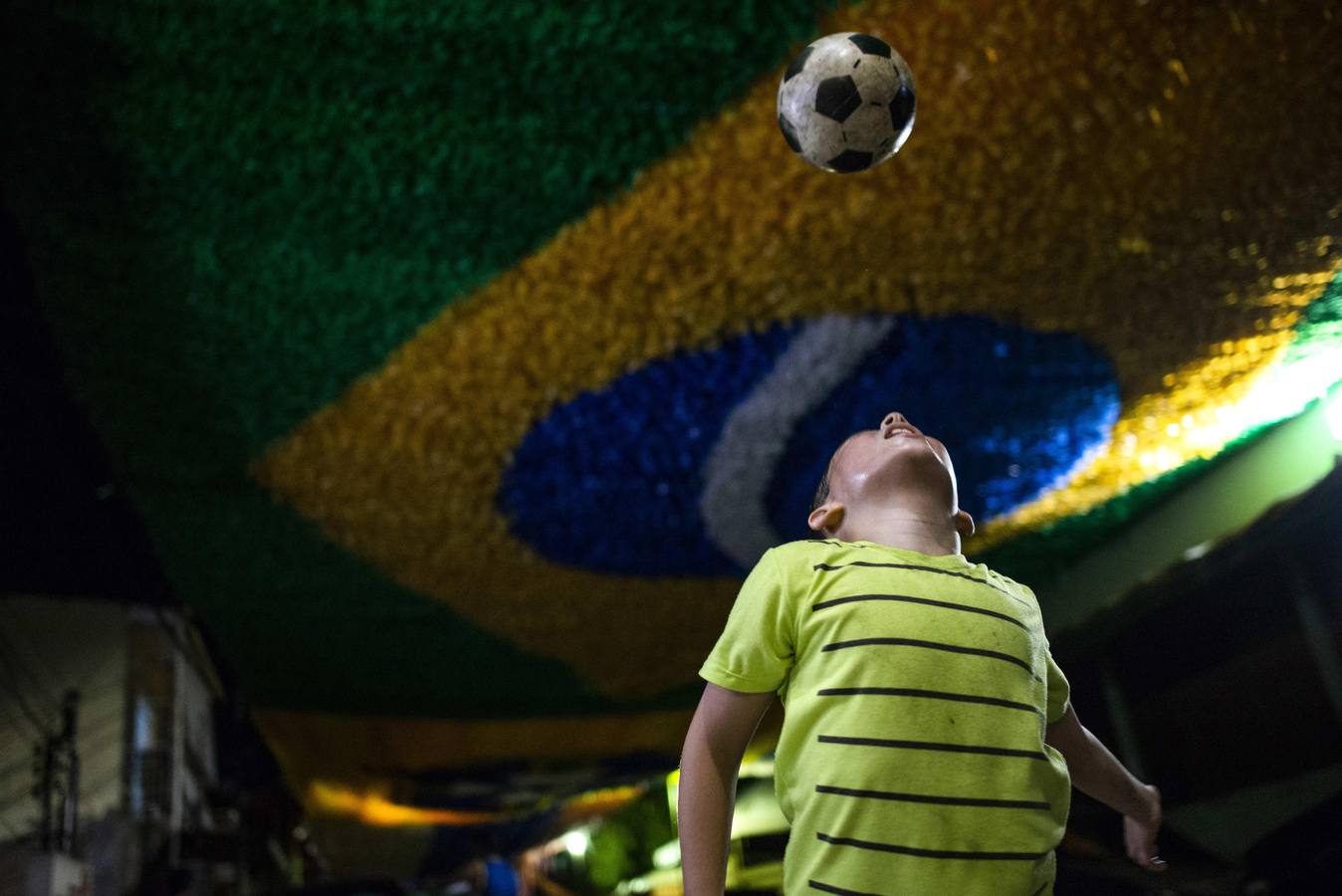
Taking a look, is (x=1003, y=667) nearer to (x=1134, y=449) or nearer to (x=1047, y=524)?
(x=1134, y=449)

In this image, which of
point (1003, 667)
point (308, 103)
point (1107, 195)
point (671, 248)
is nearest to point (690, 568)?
point (671, 248)

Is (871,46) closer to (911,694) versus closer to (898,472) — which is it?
(898,472)

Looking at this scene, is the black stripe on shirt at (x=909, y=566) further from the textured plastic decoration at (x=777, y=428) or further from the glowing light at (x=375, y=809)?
the glowing light at (x=375, y=809)

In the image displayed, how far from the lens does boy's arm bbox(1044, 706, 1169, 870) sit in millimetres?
1314

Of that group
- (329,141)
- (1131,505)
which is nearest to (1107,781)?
(329,141)

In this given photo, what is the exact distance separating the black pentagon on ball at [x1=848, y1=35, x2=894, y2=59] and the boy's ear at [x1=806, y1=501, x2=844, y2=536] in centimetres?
72

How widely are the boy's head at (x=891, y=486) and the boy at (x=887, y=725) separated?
0.13 ft

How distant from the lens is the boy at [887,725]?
1.06m

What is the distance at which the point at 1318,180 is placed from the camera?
2584 mm

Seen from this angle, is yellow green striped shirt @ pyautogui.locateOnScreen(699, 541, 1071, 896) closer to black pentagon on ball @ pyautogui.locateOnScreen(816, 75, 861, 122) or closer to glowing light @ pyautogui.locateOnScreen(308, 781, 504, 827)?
black pentagon on ball @ pyautogui.locateOnScreen(816, 75, 861, 122)

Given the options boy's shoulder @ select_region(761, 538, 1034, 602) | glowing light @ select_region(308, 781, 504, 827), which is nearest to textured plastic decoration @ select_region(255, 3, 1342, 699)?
boy's shoulder @ select_region(761, 538, 1034, 602)

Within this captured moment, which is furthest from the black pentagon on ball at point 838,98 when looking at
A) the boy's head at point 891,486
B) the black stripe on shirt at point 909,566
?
the black stripe on shirt at point 909,566

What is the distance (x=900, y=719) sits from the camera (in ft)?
3.59

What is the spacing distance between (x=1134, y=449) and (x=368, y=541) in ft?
9.73
